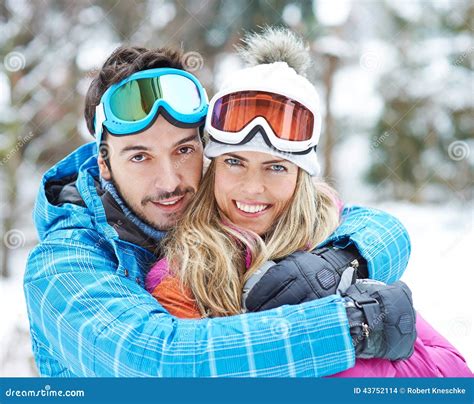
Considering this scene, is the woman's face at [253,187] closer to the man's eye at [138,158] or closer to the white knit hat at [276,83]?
the white knit hat at [276,83]

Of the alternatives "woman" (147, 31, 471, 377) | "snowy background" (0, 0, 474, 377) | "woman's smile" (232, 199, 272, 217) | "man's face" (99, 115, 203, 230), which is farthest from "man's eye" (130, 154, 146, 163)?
"snowy background" (0, 0, 474, 377)

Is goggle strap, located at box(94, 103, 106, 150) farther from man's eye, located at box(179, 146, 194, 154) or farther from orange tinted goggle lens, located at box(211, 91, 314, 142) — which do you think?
orange tinted goggle lens, located at box(211, 91, 314, 142)

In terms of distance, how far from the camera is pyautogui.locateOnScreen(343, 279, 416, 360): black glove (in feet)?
4.26

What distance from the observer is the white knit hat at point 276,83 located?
5.22 feet

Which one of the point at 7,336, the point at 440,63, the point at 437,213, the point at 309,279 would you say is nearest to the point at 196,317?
the point at 309,279

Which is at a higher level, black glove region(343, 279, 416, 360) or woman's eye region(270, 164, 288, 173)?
woman's eye region(270, 164, 288, 173)

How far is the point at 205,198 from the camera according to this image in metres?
1.73

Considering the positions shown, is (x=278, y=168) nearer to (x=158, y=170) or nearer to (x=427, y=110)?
(x=158, y=170)

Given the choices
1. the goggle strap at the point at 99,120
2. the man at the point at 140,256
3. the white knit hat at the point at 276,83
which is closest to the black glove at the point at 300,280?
the man at the point at 140,256

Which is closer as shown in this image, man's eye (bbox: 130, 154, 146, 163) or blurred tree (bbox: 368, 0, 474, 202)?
man's eye (bbox: 130, 154, 146, 163)

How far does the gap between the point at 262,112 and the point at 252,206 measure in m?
0.27

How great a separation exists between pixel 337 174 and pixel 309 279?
2970 millimetres

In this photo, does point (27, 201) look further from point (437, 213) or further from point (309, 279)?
point (309, 279)

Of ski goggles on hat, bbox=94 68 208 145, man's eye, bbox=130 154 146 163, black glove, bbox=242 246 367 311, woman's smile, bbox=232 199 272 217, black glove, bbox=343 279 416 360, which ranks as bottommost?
black glove, bbox=343 279 416 360
